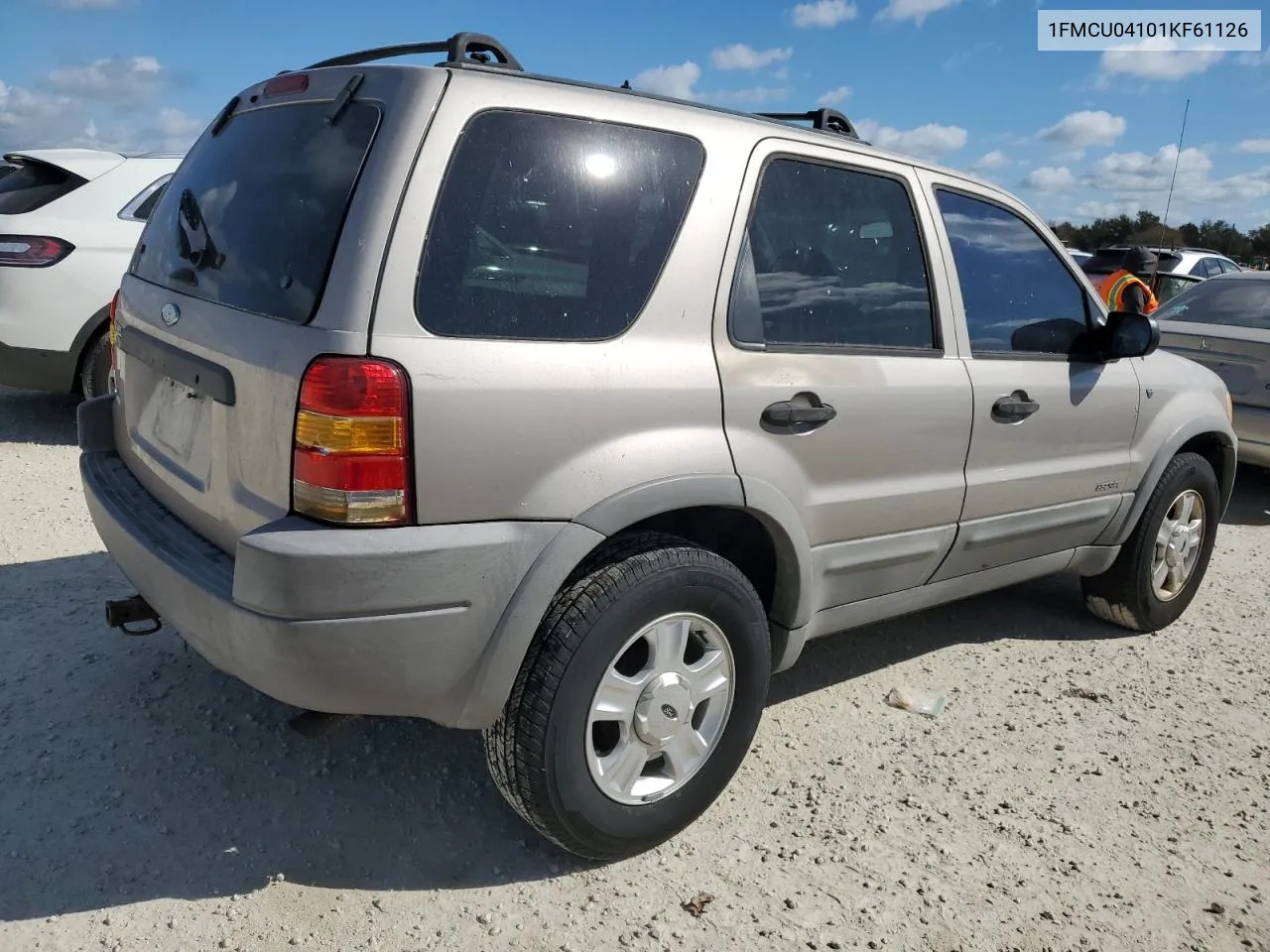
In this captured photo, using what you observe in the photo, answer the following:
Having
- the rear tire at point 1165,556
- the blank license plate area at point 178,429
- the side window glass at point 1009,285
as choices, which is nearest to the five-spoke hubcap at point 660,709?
the blank license plate area at point 178,429

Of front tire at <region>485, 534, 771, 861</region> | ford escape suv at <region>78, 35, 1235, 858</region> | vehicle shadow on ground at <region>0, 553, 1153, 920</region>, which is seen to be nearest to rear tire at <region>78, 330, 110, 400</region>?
vehicle shadow on ground at <region>0, 553, 1153, 920</region>

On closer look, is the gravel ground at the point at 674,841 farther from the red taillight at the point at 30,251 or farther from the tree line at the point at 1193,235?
the tree line at the point at 1193,235

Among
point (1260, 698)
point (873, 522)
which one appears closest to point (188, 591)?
point (873, 522)

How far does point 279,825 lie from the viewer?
2.59 m

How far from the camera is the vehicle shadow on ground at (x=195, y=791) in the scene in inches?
94.7

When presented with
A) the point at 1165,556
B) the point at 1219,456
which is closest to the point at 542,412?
the point at 1165,556

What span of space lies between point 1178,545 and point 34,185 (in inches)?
253

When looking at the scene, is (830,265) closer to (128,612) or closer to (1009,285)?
(1009,285)

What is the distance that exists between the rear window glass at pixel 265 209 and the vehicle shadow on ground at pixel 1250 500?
6.32 meters

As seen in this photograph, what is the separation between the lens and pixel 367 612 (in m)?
2.02

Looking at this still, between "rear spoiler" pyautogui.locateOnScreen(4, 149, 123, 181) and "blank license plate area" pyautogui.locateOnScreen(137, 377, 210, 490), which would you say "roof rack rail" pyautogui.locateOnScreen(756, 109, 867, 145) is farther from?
"rear spoiler" pyautogui.locateOnScreen(4, 149, 123, 181)

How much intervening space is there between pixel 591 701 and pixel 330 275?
1.12 m

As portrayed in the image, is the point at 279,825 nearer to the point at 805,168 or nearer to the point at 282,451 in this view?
the point at 282,451

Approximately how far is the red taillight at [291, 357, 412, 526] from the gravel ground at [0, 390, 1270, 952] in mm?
998
